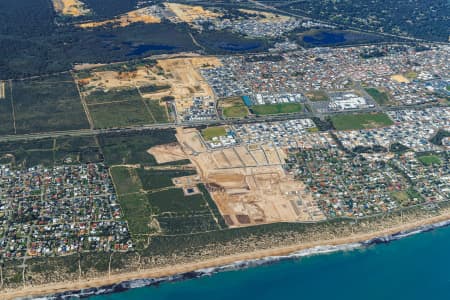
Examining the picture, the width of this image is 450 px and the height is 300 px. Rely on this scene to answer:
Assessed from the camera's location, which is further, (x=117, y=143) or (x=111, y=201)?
(x=117, y=143)

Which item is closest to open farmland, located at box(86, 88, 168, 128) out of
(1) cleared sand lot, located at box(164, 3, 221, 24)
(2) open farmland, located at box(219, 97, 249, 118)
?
(2) open farmland, located at box(219, 97, 249, 118)

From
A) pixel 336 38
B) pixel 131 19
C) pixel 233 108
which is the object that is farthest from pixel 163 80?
pixel 336 38

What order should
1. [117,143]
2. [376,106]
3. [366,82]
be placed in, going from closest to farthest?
[117,143] → [376,106] → [366,82]

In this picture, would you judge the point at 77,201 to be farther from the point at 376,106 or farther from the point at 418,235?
the point at 376,106

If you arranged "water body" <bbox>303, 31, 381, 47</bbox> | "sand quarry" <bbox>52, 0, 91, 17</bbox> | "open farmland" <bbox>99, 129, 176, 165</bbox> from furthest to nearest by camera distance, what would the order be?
"sand quarry" <bbox>52, 0, 91, 17</bbox>
"water body" <bbox>303, 31, 381, 47</bbox>
"open farmland" <bbox>99, 129, 176, 165</bbox>

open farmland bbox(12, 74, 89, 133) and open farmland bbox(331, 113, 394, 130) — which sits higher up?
open farmland bbox(331, 113, 394, 130)

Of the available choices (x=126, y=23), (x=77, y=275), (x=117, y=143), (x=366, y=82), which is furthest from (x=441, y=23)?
(x=77, y=275)

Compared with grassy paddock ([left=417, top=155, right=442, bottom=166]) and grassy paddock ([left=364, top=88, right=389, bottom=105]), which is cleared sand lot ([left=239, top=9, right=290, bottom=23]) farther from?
grassy paddock ([left=417, top=155, right=442, bottom=166])
